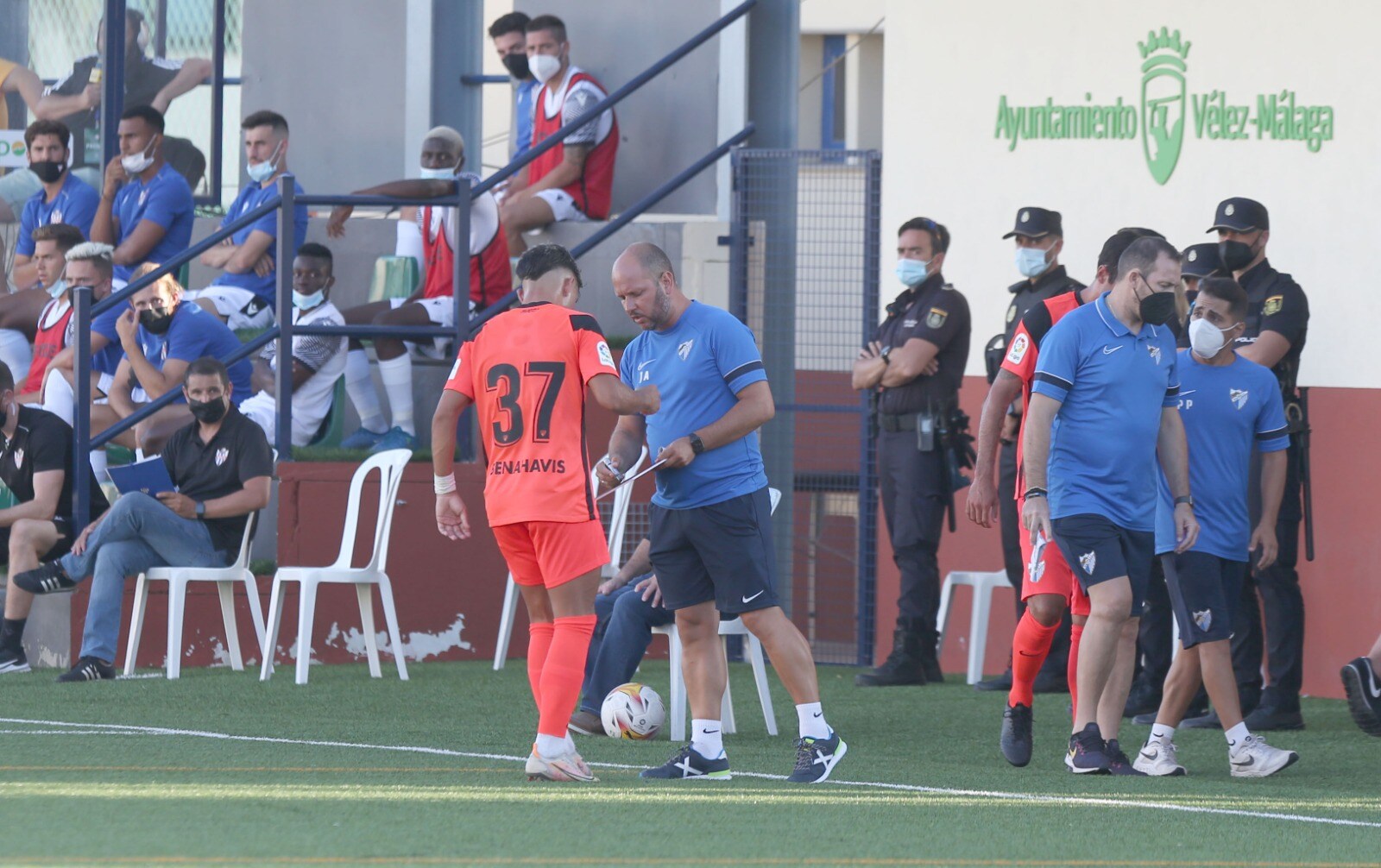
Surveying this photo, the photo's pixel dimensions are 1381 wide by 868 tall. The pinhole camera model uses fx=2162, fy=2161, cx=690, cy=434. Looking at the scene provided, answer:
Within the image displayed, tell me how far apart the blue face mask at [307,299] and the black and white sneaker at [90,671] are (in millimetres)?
2424

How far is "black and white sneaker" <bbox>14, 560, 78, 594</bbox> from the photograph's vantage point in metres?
10.7

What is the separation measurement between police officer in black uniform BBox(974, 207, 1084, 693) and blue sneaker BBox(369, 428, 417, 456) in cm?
331

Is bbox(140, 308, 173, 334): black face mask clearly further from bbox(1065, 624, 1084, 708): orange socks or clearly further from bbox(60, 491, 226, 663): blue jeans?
bbox(1065, 624, 1084, 708): orange socks

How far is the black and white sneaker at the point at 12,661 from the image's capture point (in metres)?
10.7

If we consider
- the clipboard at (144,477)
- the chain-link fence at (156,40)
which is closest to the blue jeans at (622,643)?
the clipboard at (144,477)

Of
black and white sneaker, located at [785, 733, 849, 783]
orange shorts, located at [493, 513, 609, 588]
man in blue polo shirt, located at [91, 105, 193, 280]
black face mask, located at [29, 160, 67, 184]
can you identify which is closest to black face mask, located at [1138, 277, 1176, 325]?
black and white sneaker, located at [785, 733, 849, 783]

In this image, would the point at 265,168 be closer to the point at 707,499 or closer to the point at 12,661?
the point at 12,661

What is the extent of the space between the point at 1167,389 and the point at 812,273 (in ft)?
16.5

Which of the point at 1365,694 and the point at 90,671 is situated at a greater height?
the point at 1365,694

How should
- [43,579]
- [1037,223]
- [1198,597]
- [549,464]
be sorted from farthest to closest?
[43,579], [1037,223], [1198,597], [549,464]

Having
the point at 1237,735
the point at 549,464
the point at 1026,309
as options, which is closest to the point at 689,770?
the point at 549,464

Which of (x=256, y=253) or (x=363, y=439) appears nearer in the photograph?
(x=363, y=439)

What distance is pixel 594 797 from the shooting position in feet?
20.5

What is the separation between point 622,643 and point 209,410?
3042mm
